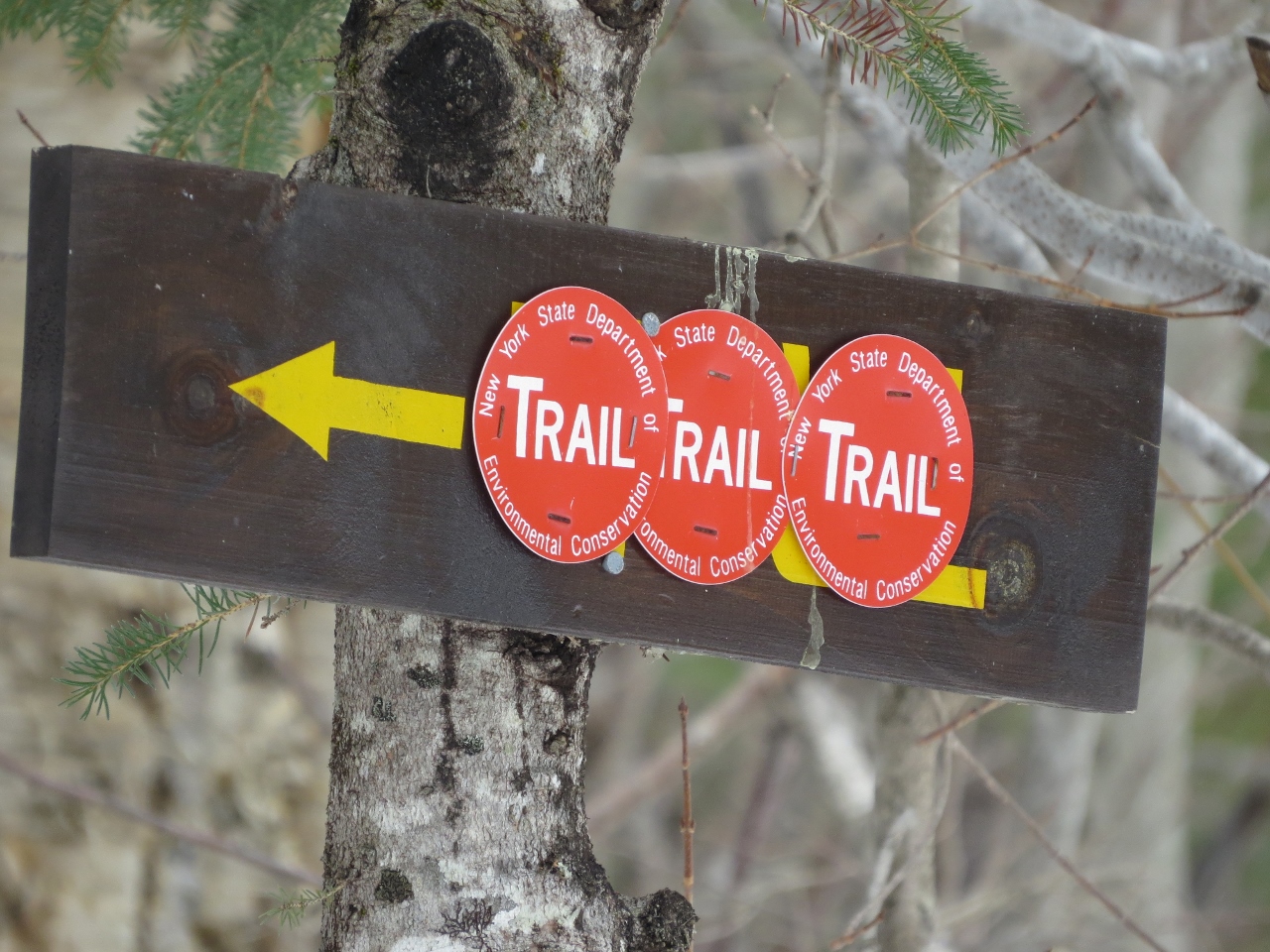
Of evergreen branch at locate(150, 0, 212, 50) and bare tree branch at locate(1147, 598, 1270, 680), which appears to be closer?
evergreen branch at locate(150, 0, 212, 50)

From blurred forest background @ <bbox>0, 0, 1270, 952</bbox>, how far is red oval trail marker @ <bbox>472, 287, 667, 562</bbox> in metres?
0.32

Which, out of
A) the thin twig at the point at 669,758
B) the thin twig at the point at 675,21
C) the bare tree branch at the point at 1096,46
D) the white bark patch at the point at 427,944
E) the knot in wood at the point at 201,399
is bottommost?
the thin twig at the point at 669,758

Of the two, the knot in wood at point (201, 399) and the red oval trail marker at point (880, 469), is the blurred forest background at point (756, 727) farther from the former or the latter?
the knot in wood at point (201, 399)

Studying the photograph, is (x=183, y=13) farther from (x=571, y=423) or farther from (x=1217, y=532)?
(x=1217, y=532)

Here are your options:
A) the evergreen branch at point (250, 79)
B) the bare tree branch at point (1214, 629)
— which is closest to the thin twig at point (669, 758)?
the bare tree branch at point (1214, 629)

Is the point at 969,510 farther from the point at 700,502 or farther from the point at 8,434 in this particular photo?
the point at 8,434

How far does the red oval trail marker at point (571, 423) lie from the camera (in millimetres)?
797

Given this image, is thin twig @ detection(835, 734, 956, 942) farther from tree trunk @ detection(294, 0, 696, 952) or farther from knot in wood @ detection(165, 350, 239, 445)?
knot in wood @ detection(165, 350, 239, 445)

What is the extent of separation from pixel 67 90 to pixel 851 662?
169 cm

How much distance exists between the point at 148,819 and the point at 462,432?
1.19 meters

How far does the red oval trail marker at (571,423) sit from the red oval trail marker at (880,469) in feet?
0.42

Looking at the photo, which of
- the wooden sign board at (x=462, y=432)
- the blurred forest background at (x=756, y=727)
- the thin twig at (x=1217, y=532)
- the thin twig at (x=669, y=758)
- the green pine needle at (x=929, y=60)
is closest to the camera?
the wooden sign board at (x=462, y=432)

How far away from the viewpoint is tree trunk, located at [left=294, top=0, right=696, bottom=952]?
815 millimetres

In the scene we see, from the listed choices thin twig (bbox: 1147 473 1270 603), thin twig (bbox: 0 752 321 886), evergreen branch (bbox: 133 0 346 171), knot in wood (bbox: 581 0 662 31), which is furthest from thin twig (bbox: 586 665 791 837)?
knot in wood (bbox: 581 0 662 31)
